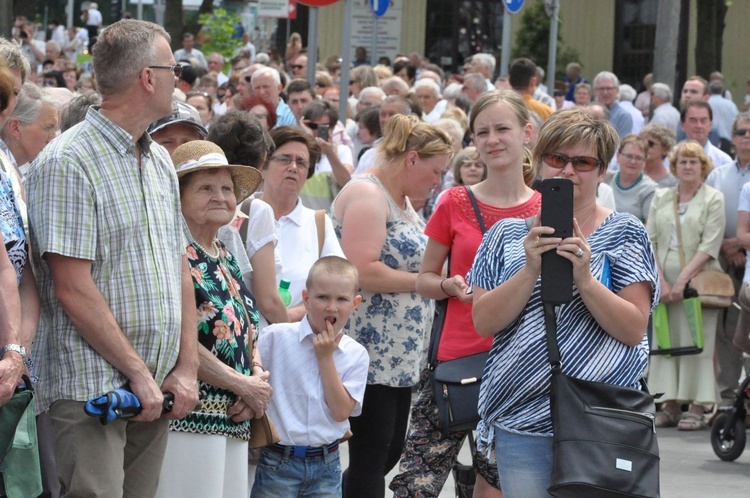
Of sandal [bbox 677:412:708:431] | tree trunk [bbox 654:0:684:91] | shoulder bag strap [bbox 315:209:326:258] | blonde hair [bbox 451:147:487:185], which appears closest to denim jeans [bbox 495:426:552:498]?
shoulder bag strap [bbox 315:209:326:258]

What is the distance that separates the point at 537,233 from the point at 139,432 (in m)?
1.46

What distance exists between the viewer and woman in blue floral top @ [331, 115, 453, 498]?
5.96m

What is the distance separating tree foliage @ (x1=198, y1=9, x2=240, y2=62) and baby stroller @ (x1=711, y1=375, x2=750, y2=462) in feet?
66.0

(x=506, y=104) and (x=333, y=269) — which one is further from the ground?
(x=506, y=104)

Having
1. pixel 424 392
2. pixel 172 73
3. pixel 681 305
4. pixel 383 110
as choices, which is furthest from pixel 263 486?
pixel 383 110

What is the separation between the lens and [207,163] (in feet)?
15.6

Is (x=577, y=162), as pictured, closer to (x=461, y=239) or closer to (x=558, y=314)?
(x=558, y=314)

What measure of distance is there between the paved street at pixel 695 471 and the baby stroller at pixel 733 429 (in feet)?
0.25

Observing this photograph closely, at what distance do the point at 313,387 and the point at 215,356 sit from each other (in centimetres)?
77

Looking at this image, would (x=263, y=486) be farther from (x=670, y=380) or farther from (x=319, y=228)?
(x=670, y=380)

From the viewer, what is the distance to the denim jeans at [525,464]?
13.6ft

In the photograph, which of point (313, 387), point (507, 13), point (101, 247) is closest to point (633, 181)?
point (313, 387)

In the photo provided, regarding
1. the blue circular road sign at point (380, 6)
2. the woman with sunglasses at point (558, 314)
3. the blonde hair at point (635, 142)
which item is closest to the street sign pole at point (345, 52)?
the blonde hair at point (635, 142)

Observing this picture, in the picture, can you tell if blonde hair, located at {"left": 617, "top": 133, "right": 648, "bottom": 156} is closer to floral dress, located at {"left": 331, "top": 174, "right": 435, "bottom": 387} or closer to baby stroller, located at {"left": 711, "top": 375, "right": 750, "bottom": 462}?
baby stroller, located at {"left": 711, "top": 375, "right": 750, "bottom": 462}
